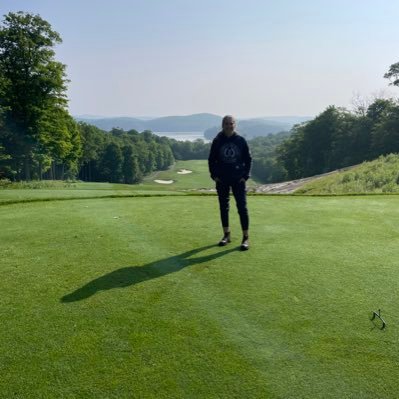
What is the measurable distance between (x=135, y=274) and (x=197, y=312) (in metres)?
1.34

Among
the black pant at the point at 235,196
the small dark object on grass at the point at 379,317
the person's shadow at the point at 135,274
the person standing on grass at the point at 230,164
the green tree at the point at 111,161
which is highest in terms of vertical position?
the green tree at the point at 111,161

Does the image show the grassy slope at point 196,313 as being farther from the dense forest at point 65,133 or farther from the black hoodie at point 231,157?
the dense forest at point 65,133

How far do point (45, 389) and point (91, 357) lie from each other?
1.43ft

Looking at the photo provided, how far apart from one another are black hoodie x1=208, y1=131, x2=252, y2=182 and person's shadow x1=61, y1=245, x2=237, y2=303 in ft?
4.86

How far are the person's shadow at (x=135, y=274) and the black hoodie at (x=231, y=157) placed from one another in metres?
1.48

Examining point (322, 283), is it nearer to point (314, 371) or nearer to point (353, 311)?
point (353, 311)

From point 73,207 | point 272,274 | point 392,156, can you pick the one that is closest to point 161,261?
point 272,274

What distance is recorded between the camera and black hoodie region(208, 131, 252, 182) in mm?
6469

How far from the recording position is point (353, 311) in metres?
3.87

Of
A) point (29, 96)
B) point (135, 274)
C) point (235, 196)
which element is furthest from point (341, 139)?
point (135, 274)

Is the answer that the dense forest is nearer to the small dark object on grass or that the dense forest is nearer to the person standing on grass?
the person standing on grass

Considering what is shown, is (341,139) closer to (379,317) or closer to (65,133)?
(65,133)

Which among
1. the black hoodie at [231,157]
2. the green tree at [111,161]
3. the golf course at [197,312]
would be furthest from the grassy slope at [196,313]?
the green tree at [111,161]

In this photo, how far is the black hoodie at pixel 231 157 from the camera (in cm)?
647
